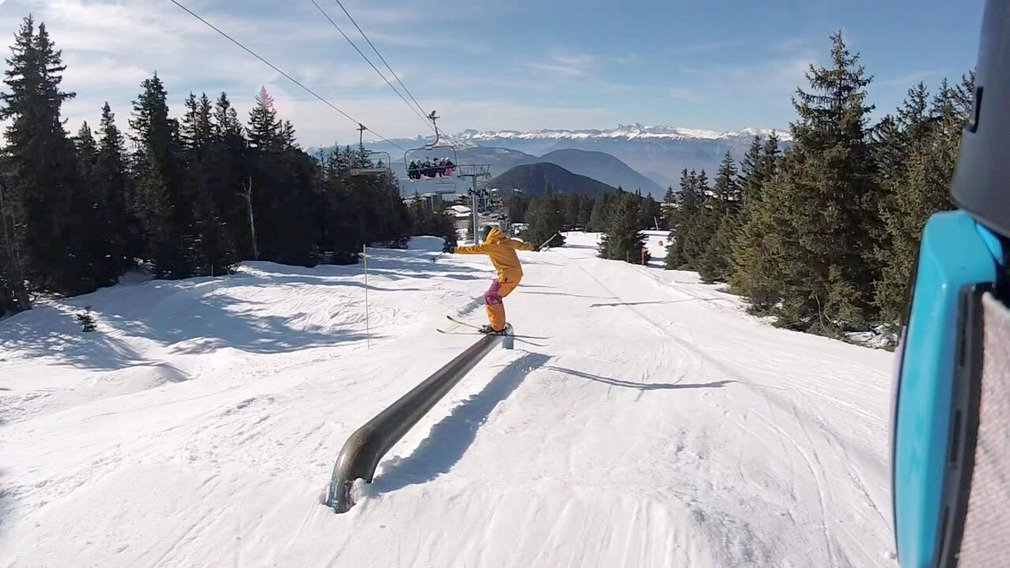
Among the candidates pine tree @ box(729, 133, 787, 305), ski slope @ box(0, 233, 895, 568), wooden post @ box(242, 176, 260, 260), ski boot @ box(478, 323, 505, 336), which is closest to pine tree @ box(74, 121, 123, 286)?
wooden post @ box(242, 176, 260, 260)

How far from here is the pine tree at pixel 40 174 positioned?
30.4 meters

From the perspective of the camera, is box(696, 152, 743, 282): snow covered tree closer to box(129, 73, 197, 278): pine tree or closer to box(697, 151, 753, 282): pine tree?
box(697, 151, 753, 282): pine tree

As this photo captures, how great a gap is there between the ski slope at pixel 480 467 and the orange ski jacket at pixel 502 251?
63.3 inches

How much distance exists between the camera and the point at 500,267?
34.0 ft

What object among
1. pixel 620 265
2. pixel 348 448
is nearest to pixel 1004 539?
pixel 348 448

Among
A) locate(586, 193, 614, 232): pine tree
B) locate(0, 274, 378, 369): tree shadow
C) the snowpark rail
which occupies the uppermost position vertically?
locate(586, 193, 614, 232): pine tree

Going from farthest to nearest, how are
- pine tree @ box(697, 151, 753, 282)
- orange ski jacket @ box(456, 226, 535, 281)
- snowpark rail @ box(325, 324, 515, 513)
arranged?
pine tree @ box(697, 151, 753, 282), orange ski jacket @ box(456, 226, 535, 281), snowpark rail @ box(325, 324, 515, 513)

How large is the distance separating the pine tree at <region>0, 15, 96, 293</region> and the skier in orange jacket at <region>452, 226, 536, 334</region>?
1188 inches

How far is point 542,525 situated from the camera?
391cm

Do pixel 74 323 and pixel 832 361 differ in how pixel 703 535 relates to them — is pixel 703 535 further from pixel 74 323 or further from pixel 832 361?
pixel 74 323

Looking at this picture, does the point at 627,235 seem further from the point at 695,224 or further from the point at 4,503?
the point at 4,503

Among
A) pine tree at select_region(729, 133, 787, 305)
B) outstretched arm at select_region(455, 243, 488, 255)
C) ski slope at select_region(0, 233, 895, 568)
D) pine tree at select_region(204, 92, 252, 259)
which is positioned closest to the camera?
ski slope at select_region(0, 233, 895, 568)

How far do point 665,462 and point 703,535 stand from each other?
4.65 feet

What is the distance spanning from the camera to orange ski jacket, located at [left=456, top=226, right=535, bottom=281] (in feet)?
32.9
